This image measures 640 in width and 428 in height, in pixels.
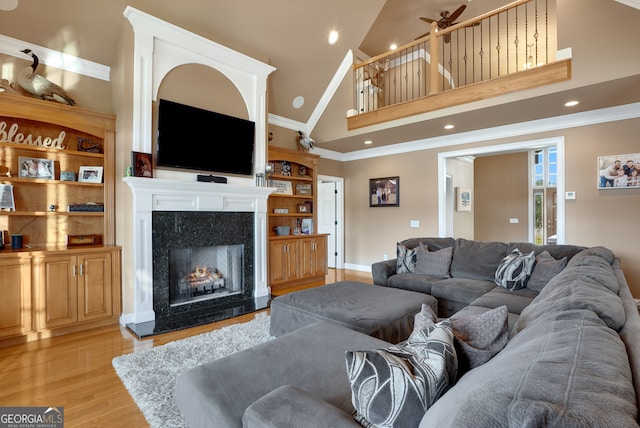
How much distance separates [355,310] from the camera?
242 centimetres

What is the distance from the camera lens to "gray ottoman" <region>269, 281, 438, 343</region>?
2.28 metres

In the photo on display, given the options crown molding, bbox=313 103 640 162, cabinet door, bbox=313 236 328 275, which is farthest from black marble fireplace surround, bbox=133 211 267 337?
crown molding, bbox=313 103 640 162

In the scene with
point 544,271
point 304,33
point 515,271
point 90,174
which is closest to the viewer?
point 544,271

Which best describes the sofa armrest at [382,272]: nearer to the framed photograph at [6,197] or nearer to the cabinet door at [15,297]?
the cabinet door at [15,297]

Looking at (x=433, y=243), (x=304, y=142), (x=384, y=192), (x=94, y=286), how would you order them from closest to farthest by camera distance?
(x=94, y=286), (x=433, y=243), (x=304, y=142), (x=384, y=192)

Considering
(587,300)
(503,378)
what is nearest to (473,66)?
(587,300)

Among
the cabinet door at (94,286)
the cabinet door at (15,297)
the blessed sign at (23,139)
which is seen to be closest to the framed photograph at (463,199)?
the cabinet door at (94,286)

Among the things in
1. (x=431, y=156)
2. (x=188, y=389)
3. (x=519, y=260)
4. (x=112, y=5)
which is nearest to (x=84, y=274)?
(x=188, y=389)

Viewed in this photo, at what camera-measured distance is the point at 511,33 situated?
5871 millimetres

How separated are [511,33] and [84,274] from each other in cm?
782

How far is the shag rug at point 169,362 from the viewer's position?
73.0 inches

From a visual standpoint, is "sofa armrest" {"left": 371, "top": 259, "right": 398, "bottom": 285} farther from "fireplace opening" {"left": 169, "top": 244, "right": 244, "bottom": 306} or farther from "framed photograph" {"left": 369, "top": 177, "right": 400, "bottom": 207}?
"framed photograph" {"left": 369, "top": 177, "right": 400, "bottom": 207}

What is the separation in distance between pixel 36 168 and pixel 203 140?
1713 mm

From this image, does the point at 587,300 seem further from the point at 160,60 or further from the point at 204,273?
the point at 160,60
